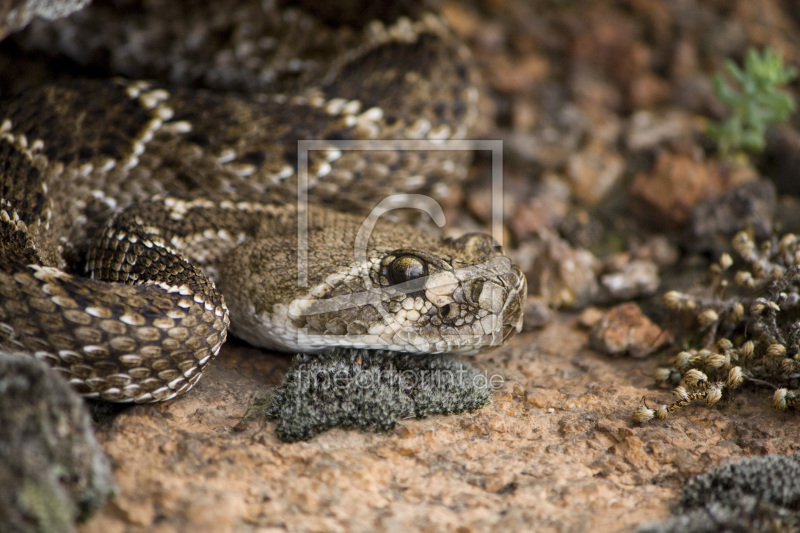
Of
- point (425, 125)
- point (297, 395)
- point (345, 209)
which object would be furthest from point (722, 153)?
point (297, 395)

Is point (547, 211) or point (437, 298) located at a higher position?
point (547, 211)

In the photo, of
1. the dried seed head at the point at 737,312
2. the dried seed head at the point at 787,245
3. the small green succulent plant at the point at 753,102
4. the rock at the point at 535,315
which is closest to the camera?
the dried seed head at the point at 737,312

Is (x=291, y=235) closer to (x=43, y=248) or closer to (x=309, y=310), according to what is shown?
(x=309, y=310)

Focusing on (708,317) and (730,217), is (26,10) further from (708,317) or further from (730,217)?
(730,217)

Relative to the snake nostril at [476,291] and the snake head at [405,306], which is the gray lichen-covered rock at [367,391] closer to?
the snake head at [405,306]

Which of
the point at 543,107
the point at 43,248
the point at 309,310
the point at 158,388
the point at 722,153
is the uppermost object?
the point at 543,107

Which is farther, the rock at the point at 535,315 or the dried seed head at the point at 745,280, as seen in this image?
the rock at the point at 535,315
